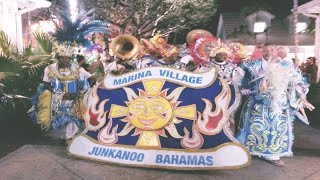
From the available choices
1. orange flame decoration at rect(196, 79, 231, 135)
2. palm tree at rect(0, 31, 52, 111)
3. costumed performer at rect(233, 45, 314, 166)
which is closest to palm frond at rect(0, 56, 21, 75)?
palm tree at rect(0, 31, 52, 111)

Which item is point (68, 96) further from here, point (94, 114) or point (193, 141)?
point (193, 141)

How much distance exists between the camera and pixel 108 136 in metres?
5.31

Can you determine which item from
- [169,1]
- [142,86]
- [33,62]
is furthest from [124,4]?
[142,86]

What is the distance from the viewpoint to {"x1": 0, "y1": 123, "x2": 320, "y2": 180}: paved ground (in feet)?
16.0

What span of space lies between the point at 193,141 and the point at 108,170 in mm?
1192

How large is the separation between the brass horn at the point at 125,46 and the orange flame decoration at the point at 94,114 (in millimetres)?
3203

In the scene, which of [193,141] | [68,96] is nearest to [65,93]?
[68,96]

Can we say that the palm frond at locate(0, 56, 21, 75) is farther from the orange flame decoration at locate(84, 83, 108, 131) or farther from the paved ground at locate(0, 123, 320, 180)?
the orange flame decoration at locate(84, 83, 108, 131)

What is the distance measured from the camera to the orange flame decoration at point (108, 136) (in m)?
5.26

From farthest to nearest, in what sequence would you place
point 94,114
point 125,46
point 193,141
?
point 125,46 → point 94,114 → point 193,141

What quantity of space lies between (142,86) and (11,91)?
2.72 meters

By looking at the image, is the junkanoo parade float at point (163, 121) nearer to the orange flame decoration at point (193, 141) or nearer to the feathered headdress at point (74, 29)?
the orange flame decoration at point (193, 141)

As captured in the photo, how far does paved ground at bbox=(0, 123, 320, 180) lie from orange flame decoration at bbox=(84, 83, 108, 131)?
52cm

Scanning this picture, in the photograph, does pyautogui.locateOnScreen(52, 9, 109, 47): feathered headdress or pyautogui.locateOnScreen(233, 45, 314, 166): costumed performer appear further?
pyautogui.locateOnScreen(52, 9, 109, 47): feathered headdress
